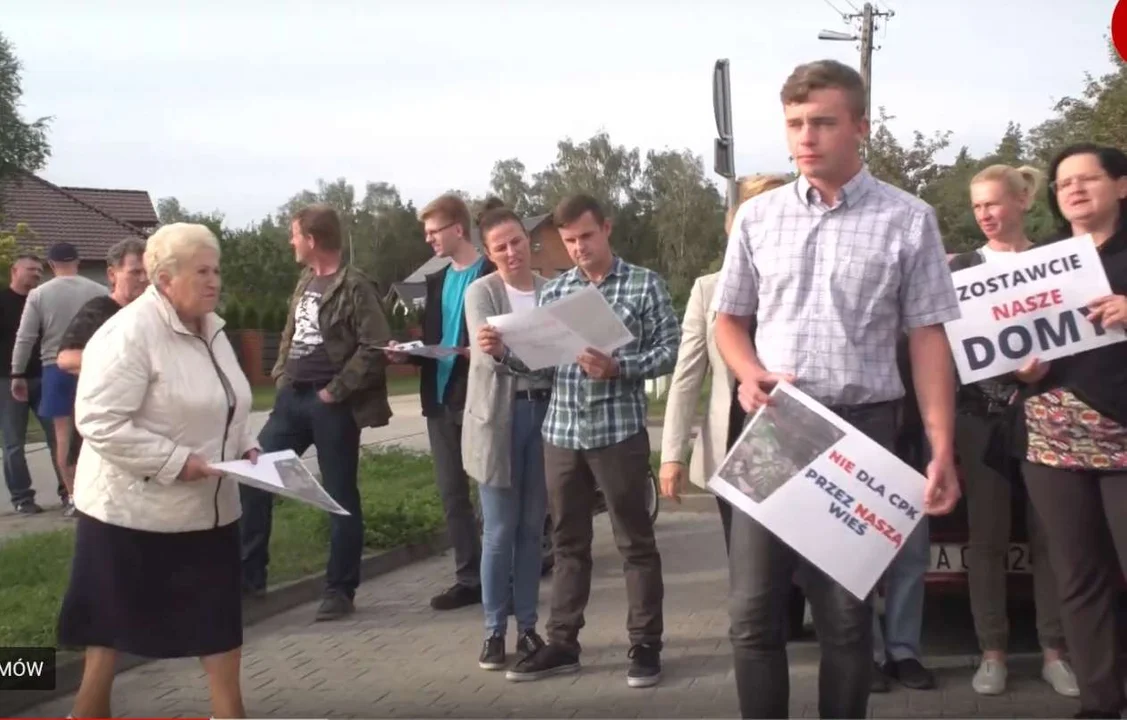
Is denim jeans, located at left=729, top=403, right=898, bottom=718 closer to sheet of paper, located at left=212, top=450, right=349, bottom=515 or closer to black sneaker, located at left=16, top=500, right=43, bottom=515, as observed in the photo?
sheet of paper, located at left=212, top=450, right=349, bottom=515

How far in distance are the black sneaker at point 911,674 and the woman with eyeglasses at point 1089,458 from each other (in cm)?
73

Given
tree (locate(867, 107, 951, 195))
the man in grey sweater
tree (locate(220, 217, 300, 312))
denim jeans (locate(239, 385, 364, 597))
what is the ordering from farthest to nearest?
tree (locate(220, 217, 300, 312)) < tree (locate(867, 107, 951, 195)) < the man in grey sweater < denim jeans (locate(239, 385, 364, 597))

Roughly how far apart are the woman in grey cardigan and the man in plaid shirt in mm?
272

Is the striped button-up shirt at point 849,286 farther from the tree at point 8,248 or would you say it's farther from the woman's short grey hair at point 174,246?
the tree at point 8,248

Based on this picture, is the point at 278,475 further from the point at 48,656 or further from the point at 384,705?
the point at 48,656

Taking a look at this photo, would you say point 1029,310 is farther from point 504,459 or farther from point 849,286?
point 504,459

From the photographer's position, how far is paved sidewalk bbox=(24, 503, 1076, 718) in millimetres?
5262

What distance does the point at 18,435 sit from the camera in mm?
11094

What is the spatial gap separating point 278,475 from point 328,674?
178 centimetres

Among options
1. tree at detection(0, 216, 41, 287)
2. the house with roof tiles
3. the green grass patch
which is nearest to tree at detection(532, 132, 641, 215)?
the house with roof tiles

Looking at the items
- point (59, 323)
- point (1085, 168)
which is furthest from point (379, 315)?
point (59, 323)

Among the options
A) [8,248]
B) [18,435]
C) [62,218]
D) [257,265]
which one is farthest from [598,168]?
[18,435]

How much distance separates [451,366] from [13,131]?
3953cm

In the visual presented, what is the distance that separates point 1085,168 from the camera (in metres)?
4.78
